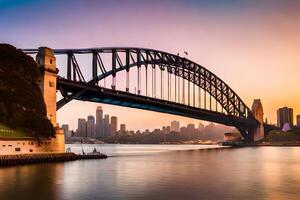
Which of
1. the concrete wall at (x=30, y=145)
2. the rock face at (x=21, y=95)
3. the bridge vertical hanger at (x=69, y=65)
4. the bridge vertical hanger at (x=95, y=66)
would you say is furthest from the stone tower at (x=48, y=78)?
the bridge vertical hanger at (x=95, y=66)

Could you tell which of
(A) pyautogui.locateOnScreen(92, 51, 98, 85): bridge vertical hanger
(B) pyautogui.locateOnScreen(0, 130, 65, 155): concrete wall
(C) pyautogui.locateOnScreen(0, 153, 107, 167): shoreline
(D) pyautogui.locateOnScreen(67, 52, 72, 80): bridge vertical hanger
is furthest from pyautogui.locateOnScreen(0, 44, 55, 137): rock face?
(A) pyautogui.locateOnScreen(92, 51, 98, 85): bridge vertical hanger

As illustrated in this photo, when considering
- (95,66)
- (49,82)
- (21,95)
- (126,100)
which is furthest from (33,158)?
(126,100)

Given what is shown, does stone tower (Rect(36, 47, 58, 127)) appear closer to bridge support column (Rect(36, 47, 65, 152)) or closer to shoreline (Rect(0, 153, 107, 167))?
bridge support column (Rect(36, 47, 65, 152))

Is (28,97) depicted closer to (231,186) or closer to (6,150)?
(6,150)

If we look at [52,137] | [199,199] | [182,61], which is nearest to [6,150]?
[52,137]

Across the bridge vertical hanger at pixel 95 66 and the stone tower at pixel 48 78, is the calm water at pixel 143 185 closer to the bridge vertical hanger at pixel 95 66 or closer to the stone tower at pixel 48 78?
the stone tower at pixel 48 78

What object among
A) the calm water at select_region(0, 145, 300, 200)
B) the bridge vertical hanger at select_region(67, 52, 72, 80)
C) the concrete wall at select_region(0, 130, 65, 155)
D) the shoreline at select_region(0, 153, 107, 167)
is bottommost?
the calm water at select_region(0, 145, 300, 200)
